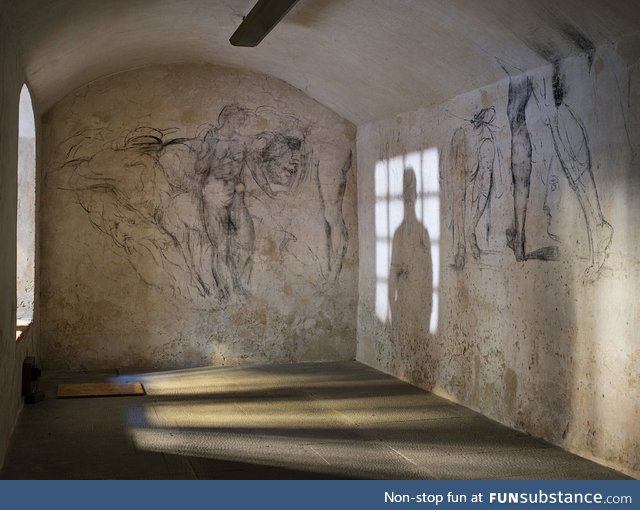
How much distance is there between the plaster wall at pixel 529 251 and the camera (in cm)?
495

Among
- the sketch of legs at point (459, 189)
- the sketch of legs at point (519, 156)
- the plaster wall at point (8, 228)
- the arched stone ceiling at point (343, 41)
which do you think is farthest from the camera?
the sketch of legs at point (459, 189)

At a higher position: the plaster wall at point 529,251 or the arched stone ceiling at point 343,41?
the arched stone ceiling at point 343,41

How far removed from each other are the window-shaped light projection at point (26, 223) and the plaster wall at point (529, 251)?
3.46 meters

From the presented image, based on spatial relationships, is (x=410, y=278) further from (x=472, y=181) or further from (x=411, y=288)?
(x=472, y=181)

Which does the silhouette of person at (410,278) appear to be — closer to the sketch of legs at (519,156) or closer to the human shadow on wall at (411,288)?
the human shadow on wall at (411,288)

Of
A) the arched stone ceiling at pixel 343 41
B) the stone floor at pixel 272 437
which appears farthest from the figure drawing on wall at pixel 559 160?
the stone floor at pixel 272 437

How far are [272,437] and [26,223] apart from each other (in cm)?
359

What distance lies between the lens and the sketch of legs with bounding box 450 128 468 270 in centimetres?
689

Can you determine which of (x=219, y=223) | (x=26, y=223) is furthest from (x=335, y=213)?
(x=26, y=223)

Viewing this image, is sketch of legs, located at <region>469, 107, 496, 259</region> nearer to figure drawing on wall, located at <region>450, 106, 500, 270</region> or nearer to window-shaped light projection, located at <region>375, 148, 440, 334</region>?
figure drawing on wall, located at <region>450, 106, 500, 270</region>

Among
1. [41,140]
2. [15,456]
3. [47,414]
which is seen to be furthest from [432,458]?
→ [41,140]

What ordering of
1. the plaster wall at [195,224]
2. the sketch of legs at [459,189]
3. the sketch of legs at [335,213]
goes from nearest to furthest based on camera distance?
the sketch of legs at [459,189], the plaster wall at [195,224], the sketch of legs at [335,213]

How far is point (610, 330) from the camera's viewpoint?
5.03 m

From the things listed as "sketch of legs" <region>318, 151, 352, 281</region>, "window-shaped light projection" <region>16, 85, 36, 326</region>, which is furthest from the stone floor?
"sketch of legs" <region>318, 151, 352, 281</region>
